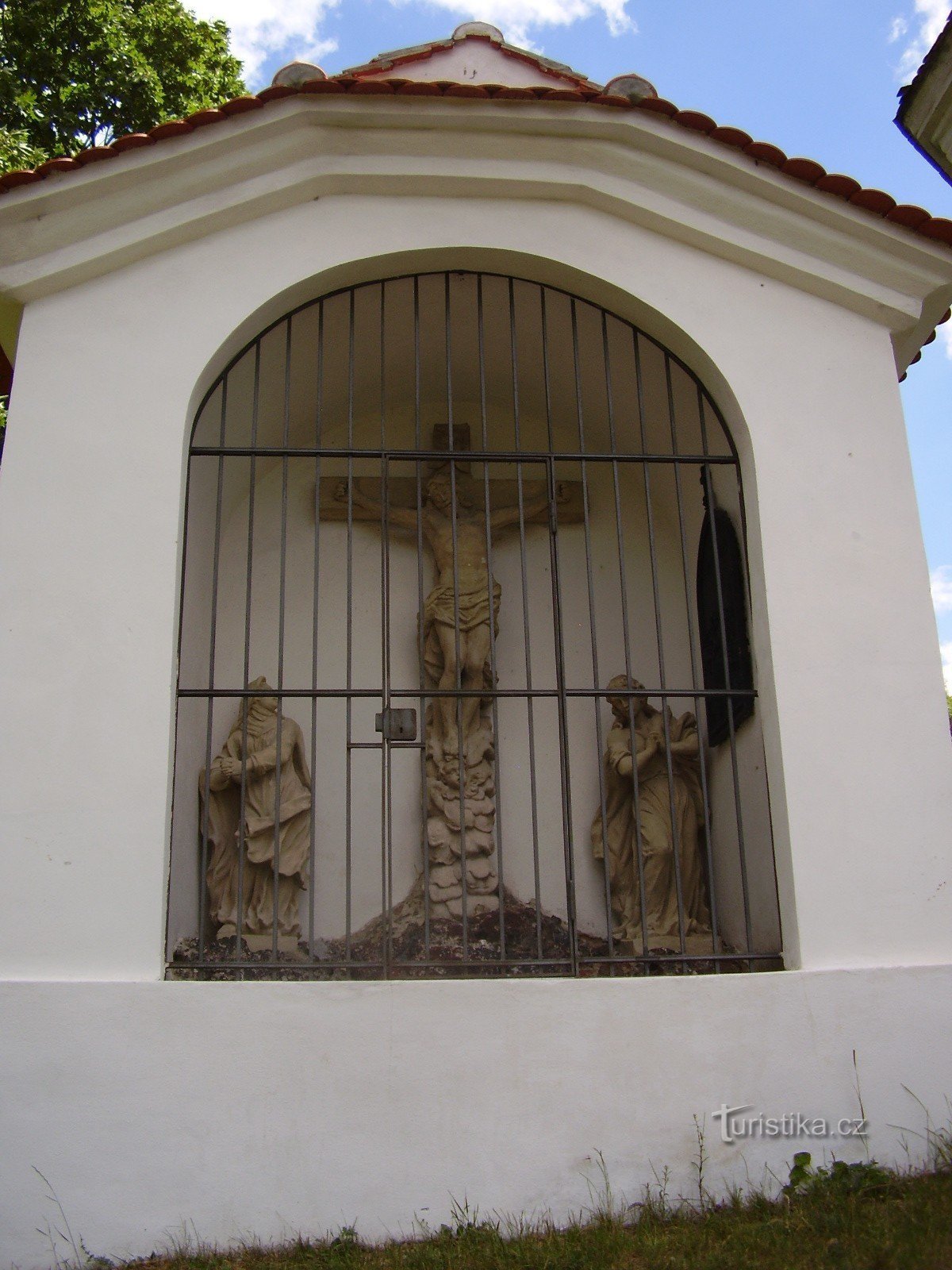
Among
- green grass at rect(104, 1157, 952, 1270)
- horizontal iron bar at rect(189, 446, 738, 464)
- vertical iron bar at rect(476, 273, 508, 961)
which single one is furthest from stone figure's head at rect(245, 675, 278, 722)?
green grass at rect(104, 1157, 952, 1270)

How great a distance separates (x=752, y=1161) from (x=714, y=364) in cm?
350

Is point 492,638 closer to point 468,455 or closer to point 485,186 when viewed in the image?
point 468,455

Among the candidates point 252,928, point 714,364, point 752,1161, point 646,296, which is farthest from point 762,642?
point 252,928

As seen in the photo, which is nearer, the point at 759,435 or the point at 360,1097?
the point at 360,1097

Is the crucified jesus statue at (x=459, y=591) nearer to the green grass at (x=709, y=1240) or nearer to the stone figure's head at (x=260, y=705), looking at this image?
the stone figure's head at (x=260, y=705)

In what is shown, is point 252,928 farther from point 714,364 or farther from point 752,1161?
point 714,364

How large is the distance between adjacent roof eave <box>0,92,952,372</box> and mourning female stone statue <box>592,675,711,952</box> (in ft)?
7.86

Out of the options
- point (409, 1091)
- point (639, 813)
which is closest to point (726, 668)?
point (639, 813)

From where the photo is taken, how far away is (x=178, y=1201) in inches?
163

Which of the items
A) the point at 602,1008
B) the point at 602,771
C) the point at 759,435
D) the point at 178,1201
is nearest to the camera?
the point at 178,1201

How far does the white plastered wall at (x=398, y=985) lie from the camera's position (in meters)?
4.23

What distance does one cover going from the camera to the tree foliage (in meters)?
10.6

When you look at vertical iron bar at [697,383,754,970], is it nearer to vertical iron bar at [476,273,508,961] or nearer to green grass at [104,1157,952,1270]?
vertical iron bar at [476,273,508,961]

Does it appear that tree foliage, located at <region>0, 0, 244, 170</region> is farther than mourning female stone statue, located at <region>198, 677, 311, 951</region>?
Yes
